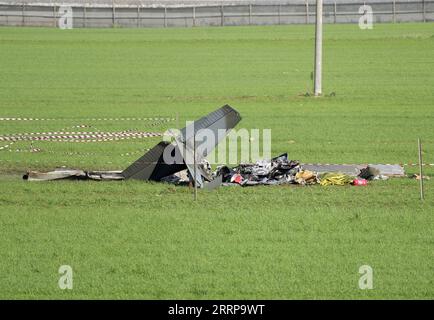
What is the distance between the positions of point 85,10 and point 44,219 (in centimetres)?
5269

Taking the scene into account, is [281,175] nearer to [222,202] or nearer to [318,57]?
[222,202]

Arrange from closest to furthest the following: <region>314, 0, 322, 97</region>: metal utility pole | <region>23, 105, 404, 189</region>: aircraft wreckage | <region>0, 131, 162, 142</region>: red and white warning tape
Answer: <region>23, 105, 404, 189</region>: aircraft wreckage
<region>0, 131, 162, 142</region>: red and white warning tape
<region>314, 0, 322, 97</region>: metal utility pole

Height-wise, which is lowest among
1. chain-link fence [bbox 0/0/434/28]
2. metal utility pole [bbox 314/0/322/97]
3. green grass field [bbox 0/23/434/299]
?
green grass field [bbox 0/23/434/299]

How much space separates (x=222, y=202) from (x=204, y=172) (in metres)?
1.57

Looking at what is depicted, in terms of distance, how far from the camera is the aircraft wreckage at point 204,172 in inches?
742

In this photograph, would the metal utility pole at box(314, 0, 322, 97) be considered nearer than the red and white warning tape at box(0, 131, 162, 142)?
No

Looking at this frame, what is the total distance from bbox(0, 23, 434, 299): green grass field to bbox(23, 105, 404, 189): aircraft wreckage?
37 cm

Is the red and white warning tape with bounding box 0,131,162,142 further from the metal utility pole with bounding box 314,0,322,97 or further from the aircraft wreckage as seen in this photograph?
the metal utility pole with bounding box 314,0,322,97

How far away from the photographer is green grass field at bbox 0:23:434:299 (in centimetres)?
1305

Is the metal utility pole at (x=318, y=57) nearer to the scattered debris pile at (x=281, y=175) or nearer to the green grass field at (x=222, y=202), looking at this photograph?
the green grass field at (x=222, y=202)

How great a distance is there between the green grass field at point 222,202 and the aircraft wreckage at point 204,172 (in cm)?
37

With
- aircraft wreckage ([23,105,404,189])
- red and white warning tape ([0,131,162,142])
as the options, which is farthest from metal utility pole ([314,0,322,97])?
aircraft wreckage ([23,105,404,189])

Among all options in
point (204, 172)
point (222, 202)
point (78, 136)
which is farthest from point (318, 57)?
point (222, 202)

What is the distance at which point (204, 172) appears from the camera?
19.2 metres
